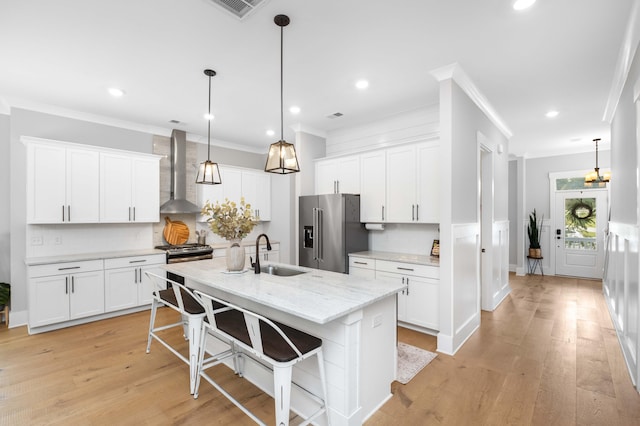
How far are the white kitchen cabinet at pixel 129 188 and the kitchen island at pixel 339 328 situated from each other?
8.26 feet

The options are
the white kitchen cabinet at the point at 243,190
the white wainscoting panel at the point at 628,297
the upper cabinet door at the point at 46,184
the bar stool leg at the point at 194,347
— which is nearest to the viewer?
the bar stool leg at the point at 194,347

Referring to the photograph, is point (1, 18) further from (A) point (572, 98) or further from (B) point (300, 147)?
(A) point (572, 98)

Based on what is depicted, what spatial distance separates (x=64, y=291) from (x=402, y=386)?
4026 mm

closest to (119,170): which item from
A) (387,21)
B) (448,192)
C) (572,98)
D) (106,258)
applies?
(106,258)

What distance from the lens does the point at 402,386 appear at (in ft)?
8.21

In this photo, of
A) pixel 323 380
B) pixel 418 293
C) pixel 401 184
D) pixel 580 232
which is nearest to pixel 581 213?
pixel 580 232

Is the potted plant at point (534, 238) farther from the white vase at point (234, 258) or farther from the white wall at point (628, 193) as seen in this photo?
the white vase at point (234, 258)

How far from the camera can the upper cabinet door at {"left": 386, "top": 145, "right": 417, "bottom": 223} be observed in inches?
155

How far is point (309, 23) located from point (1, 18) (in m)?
2.24

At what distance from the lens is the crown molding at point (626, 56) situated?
7.25 feet

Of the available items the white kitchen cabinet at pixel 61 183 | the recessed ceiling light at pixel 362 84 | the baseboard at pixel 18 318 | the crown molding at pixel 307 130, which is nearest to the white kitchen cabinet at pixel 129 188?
the white kitchen cabinet at pixel 61 183

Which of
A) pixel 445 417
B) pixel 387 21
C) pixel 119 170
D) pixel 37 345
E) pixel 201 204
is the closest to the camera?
pixel 445 417

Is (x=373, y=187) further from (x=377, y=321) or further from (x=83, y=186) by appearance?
(x=83, y=186)

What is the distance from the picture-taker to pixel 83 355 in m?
3.11
